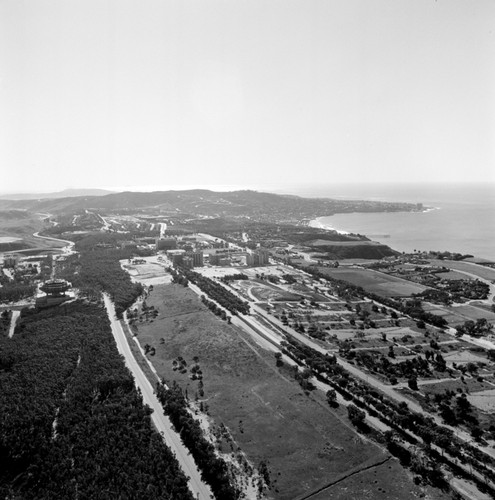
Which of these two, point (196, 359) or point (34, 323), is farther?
point (34, 323)

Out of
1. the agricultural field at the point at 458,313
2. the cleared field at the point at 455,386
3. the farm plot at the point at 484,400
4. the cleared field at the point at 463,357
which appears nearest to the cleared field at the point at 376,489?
the farm plot at the point at 484,400

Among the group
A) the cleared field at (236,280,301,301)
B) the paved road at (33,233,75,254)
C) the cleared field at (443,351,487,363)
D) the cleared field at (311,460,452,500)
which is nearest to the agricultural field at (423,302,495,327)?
the cleared field at (443,351,487,363)

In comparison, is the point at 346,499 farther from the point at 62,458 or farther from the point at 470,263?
the point at 470,263

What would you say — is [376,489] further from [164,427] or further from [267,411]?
[164,427]

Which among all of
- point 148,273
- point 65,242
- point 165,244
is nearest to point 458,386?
point 148,273

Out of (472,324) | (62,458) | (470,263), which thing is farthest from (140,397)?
(470,263)

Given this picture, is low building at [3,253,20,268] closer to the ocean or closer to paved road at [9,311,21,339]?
paved road at [9,311,21,339]
